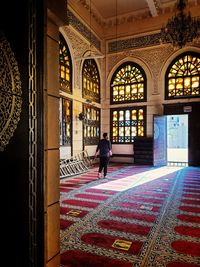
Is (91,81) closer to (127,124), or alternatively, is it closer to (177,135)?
(127,124)

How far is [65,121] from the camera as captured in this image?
7480mm

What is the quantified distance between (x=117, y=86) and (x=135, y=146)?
2857 millimetres

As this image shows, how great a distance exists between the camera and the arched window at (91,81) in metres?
8.88

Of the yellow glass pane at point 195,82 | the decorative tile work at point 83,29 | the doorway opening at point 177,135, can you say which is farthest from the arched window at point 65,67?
the doorway opening at point 177,135

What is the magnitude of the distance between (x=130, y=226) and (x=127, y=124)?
24.1ft

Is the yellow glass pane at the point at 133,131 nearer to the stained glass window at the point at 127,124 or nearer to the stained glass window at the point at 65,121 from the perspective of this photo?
the stained glass window at the point at 127,124

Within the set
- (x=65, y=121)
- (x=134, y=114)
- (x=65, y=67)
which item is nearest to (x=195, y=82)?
(x=134, y=114)

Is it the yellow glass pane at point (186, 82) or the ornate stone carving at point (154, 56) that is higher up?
the ornate stone carving at point (154, 56)

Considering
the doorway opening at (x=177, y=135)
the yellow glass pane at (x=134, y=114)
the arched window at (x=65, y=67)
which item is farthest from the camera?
the doorway opening at (x=177, y=135)

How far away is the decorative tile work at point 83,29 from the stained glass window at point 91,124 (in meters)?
2.74

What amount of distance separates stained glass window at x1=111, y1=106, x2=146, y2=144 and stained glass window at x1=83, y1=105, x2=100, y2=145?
30.7 inches

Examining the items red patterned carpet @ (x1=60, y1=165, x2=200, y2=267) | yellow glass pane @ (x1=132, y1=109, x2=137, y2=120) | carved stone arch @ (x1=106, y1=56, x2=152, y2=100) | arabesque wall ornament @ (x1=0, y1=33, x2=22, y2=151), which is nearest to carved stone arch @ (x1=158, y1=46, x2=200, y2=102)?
carved stone arch @ (x1=106, y1=56, x2=152, y2=100)

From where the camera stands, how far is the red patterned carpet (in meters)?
2.04

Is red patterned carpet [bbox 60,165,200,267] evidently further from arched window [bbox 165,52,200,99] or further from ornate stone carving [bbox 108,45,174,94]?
ornate stone carving [bbox 108,45,174,94]
